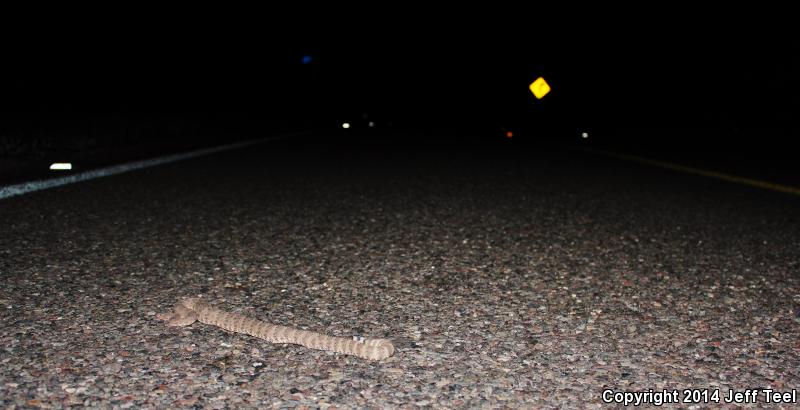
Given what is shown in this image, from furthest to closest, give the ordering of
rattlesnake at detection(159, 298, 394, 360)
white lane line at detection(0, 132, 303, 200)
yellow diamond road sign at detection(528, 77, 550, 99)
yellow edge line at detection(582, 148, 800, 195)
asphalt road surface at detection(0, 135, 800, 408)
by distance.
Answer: yellow diamond road sign at detection(528, 77, 550, 99), yellow edge line at detection(582, 148, 800, 195), white lane line at detection(0, 132, 303, 200), rattlesnake at detection(159, 298, 394, 360), asphalt road surface at detection(0, 135, 800, 408)

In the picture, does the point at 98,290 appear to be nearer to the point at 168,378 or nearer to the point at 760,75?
the point at 168,378

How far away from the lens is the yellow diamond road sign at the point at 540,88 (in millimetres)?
23078

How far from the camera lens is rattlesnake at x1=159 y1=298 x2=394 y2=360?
2830 mm

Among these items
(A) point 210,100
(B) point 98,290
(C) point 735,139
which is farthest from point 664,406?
(A) point 210,100

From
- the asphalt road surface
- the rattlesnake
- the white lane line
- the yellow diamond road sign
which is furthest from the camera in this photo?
the yellow diamond road sign

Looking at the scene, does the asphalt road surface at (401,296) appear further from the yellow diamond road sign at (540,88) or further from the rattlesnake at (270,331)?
the yellow diamond road sign at (540,88)

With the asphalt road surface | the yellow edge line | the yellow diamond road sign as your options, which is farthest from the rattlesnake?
the yellow diamond road sign

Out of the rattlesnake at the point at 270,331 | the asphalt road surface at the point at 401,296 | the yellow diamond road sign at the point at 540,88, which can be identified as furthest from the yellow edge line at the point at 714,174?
the yellow diamond road sign at the point at 540,88

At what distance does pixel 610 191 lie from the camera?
338 inches

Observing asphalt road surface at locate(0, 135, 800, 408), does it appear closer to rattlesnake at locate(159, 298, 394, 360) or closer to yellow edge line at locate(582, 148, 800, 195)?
rattlesnake at locate(159, 298, 394, 360)

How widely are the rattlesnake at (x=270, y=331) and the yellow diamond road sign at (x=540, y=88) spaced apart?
67.5ft

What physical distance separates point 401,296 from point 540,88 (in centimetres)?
2021

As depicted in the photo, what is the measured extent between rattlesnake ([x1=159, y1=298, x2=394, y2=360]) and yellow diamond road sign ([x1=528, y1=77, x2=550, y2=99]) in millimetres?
20570

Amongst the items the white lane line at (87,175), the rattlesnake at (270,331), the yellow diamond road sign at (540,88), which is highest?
the yellow diamond road sign at (540,88)
